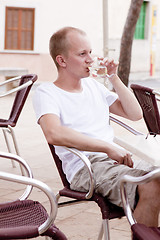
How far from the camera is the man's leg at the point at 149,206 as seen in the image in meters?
2.56

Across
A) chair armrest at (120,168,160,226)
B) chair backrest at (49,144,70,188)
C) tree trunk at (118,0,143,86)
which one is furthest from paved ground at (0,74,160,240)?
tree trunk at (118,0,143,86)

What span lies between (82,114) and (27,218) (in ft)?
3.00

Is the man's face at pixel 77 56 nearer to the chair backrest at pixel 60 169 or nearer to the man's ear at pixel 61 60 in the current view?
the man's ear at pixel 61 60

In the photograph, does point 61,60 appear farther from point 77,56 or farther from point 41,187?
point 41,187

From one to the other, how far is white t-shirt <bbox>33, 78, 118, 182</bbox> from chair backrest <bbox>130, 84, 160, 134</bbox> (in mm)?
669

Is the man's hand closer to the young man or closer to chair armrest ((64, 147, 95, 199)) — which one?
the young man

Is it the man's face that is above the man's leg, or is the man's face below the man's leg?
above

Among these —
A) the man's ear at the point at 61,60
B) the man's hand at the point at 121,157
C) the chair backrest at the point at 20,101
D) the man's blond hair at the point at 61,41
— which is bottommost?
the chair backrest at the point at 20,101

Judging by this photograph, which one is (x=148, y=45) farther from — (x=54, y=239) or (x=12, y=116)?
(x=54, y=239)

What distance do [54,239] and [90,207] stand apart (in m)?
2.14

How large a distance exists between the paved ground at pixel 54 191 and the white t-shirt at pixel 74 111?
78 centimetres

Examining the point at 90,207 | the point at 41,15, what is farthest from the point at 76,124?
the point at 41,15

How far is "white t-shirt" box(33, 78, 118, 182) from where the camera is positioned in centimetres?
307

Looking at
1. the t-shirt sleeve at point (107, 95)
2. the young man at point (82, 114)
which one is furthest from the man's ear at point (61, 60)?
the t-shirt sleeve at point (107, 95)
